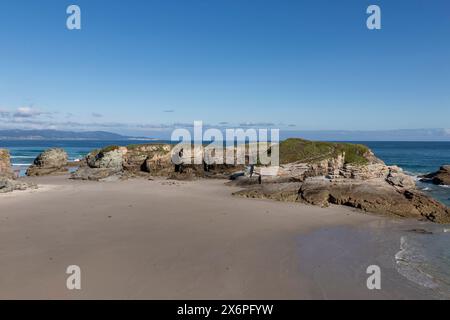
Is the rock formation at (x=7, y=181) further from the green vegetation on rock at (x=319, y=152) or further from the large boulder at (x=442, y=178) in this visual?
the large boulder at (x=442, y=178)

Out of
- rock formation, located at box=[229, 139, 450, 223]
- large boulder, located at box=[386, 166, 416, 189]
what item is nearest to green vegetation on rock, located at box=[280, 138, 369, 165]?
rock formation, located at box=[229, 139, 450, 223]

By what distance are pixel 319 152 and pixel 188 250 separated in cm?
2196

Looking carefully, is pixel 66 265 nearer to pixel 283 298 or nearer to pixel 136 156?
pixel 283 298

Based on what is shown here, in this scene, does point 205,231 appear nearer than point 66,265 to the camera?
No

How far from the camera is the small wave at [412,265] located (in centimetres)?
1052

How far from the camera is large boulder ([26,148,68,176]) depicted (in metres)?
39.6

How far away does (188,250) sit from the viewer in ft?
42.1

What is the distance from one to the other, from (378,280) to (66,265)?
9901mm

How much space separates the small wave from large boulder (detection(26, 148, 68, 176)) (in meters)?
37.6

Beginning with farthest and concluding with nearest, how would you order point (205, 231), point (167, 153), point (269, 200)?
point (167, 153)
point (269, 200)
point (205, 231)

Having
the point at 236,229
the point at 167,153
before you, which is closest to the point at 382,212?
the point at 236,229

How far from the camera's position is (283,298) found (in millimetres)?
9188
